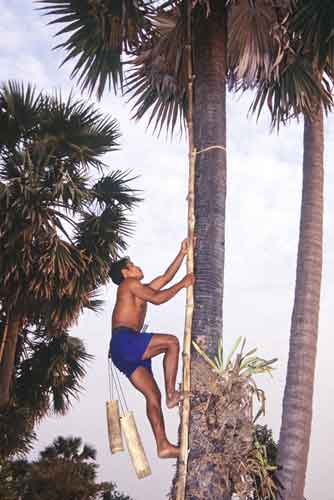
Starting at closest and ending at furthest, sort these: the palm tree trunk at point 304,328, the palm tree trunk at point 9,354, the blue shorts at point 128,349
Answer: the blue shorts at point 128,349 → the palm tree trunk at point 304,328 → the palm tree trunk at point 9,354

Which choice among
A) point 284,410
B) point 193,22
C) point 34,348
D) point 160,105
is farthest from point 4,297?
point 193,22

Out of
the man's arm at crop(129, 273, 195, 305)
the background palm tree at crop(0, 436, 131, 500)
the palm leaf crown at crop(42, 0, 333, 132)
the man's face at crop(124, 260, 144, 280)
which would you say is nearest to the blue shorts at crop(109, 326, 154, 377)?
the man's arm at crop(129, 273, 195, 305)

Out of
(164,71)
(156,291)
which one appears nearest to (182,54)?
(164,71)

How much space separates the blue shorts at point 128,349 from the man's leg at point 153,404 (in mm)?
56

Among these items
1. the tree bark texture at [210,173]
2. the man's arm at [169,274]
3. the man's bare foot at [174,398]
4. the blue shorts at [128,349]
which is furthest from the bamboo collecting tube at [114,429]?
the man's arm at [169,274]

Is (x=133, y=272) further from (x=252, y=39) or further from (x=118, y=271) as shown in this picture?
(x=252, y=39)

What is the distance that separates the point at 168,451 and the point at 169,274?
1.45 meters

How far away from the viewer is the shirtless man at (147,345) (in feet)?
18.5

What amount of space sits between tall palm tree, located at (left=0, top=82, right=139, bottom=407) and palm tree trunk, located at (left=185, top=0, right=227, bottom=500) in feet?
19.7

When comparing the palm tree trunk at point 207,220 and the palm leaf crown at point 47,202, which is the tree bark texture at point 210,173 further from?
the palm leaf crown at point 47,202

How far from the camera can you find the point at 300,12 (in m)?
7.58

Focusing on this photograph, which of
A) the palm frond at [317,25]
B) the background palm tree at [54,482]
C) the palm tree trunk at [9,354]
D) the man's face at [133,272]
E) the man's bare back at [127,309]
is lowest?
the background palm tree at [54,482]

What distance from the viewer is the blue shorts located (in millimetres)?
5730

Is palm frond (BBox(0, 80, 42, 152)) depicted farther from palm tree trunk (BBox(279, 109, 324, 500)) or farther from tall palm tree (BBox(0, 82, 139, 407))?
palm tree trunk (BBox(279, 109, 324, 500))
